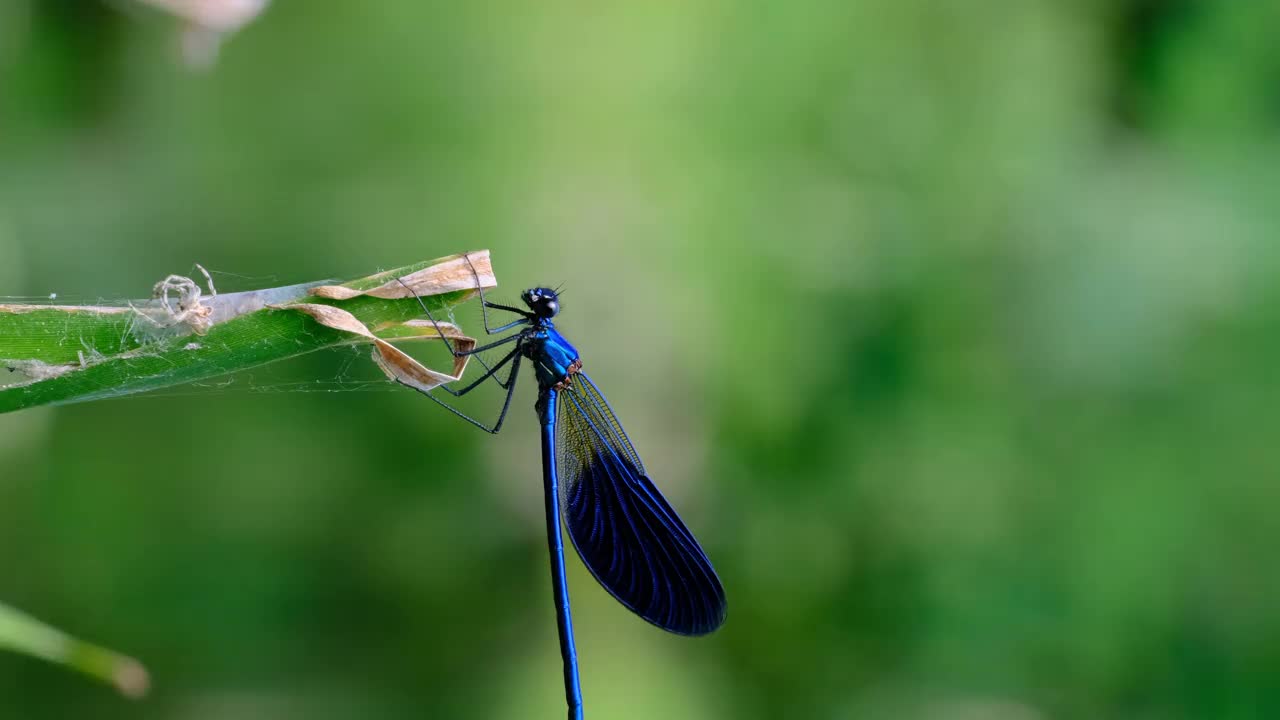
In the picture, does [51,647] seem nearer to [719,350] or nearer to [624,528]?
[624,528]

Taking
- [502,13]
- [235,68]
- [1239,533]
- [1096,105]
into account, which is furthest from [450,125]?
[1239,533]

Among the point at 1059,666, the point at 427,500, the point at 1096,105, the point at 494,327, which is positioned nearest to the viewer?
the point at 494,327

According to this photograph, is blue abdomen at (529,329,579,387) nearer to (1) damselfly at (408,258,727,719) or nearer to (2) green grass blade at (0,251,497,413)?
(1) damselfly at (408,258,727,719)

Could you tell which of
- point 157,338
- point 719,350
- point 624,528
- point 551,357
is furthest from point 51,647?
point 719,350

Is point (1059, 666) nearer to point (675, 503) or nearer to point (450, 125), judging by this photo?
point (675, 503)

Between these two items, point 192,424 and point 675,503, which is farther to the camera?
point 675,503

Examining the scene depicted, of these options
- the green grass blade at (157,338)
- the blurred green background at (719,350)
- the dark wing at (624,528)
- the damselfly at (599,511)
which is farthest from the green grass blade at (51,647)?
the dark wing at (624,528)

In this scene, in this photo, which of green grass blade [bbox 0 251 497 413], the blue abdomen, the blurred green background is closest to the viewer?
green grass blade [bbox 0 251 497 413]

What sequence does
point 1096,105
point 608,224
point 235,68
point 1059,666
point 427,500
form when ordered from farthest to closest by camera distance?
point 1096,105, point 1059,666, point 608,224, point 427,500, point 235,68

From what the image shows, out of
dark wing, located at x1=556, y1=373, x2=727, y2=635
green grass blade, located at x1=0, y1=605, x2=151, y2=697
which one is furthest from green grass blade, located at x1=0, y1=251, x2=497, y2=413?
dark wing, located at x1=556, y1=373, x2=727, y2=635
